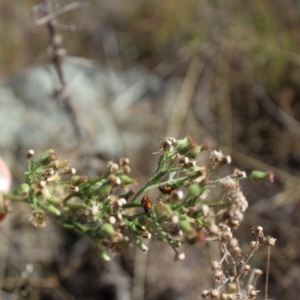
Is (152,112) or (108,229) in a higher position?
(152,112)

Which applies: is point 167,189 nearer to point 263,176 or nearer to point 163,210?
point 163,210

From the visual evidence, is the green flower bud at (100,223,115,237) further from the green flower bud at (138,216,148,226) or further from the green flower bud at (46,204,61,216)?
the green flower bud at (46,204,61,216)

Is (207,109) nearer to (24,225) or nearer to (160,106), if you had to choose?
(160,106)

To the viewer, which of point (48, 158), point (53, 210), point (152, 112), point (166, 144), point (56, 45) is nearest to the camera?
point (166, 144)

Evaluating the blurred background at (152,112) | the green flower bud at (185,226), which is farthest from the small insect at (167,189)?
the blurred background at (152,112)

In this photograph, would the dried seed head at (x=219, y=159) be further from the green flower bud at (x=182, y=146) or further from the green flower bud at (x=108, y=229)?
the green flower bud at (x=108, y=229)

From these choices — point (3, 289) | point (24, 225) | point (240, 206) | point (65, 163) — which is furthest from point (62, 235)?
point (240, 206)

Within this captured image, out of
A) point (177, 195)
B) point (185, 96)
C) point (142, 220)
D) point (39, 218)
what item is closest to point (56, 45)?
point (39, 218)

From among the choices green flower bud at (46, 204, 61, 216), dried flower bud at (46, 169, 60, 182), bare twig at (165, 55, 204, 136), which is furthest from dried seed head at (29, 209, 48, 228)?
bare twig at (165, 55, 204, 136)
